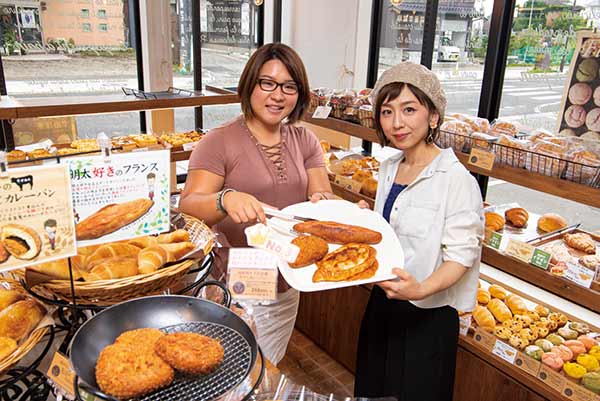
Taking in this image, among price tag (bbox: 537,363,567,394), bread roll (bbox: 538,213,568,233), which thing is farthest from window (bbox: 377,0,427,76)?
price tag (bbox: 537,363,567,394)

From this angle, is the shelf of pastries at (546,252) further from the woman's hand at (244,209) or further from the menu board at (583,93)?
the woman's hand at (244,209)

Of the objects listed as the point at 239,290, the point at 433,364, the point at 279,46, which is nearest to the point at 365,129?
the point at 279,46

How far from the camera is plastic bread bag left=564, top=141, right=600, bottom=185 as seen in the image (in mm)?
1674

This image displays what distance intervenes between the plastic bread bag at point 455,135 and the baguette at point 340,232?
0.78m

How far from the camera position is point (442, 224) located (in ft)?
5.19

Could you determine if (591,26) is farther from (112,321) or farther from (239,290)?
(112,321)

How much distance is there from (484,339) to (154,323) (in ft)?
5.25

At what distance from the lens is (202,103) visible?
350 centimetres

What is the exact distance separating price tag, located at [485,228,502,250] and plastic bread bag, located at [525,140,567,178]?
375 millimetres

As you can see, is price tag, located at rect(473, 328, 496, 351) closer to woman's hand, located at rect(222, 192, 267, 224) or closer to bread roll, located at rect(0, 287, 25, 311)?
woman's hand, located at rect(222, 192, 267, 224)

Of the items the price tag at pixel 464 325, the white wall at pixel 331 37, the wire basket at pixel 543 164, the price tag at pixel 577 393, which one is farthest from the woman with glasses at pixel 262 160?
the white wall at pixel 331 37

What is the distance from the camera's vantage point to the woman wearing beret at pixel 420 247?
5.07 feet

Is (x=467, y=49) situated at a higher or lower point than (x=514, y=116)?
higher

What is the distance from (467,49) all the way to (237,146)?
2632mm
